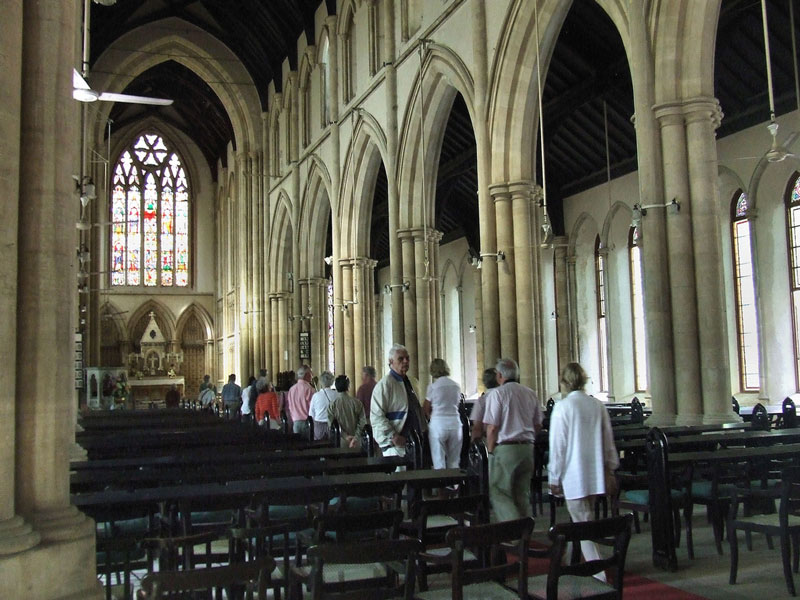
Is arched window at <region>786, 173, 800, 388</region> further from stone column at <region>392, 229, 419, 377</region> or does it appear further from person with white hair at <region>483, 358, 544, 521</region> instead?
person with white hair at <region>483, 358, 544, 521</region>

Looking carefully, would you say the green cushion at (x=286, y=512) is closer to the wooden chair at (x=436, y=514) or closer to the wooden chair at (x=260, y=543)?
the wooden chair at (x=260, y=543)

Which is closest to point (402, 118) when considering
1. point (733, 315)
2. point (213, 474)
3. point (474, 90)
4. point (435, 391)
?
point (474, 90)

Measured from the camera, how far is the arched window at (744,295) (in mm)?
17438

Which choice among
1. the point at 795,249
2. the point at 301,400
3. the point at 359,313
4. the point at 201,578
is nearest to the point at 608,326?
the point at 795,249

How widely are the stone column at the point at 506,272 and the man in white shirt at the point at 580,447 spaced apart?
8.12m

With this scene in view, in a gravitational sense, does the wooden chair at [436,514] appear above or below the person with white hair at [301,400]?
below

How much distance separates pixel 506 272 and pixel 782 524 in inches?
333

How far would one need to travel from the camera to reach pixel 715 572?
573 centimetres

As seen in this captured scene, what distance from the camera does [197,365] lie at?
38531 millimetres

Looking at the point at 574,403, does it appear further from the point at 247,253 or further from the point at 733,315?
the point at 247,253

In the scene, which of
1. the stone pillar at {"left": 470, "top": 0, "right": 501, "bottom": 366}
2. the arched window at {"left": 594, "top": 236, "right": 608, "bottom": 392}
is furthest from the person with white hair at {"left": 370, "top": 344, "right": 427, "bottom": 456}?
the arched window at {"left": 594, "top": 236, "right": 608, "bottom": 392}

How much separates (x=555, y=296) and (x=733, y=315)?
6081mm

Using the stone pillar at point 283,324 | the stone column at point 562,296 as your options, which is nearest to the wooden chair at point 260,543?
the stone column at point 562,296

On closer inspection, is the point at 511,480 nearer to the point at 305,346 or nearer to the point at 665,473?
the point at 665,473
